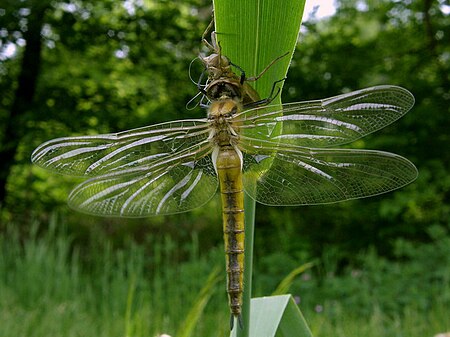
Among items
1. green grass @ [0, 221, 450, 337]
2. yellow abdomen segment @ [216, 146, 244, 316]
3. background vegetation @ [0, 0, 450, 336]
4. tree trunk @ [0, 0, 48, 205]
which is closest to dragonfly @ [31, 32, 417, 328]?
yellow abdomen segment @ [216, 146, 244, 316]

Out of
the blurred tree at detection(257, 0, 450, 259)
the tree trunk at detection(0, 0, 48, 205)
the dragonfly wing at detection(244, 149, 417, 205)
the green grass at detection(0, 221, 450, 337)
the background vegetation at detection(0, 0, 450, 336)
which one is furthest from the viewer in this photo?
the tree trunk at detection(0, 0, 48, 205)

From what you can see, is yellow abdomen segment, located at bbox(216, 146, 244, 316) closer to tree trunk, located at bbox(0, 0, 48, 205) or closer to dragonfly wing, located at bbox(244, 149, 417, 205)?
dragonfly wing, located at bbox(244, 149, 417, 205)

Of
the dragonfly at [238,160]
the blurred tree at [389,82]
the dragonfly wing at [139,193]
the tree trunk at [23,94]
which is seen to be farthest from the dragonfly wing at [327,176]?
the tree trunk at [23,94]

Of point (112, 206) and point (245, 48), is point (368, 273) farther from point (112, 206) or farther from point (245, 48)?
point (245, 48)

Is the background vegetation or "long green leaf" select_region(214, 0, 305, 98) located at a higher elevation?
the background vegetation

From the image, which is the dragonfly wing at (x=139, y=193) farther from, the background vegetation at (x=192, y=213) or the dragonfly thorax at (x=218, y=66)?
the background vegetation at (x=192, y=213)

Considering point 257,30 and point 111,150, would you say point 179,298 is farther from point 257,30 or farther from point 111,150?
point 257,30

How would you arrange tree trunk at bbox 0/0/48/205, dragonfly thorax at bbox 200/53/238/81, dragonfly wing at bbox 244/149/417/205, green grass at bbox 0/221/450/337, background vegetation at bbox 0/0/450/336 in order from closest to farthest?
1. dragonfly thorax at bbox 200/53/238/81
2. dragonfly wing at bbox 244/149/417/205
3. green grass at bbox 0/221/450/337
4. background vegetation at bbox 0/0/450/336
5. tree trunk at bbox 0/0/48/205
